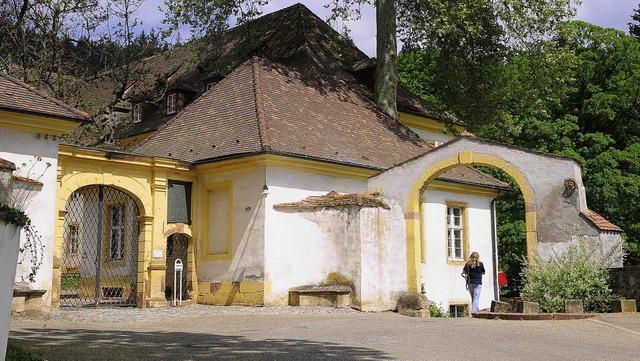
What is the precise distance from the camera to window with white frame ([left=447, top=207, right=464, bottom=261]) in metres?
23.7

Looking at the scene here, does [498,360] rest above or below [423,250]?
below

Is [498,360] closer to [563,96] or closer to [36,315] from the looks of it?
[36,315]

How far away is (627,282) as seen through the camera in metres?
15.3

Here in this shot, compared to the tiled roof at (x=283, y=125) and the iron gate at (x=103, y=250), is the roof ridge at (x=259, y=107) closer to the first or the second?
the tiled roof at (x=283, y=125)

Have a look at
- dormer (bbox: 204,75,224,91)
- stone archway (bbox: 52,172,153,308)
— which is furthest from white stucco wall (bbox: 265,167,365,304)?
dormer (bbox: 204,75,224,91)

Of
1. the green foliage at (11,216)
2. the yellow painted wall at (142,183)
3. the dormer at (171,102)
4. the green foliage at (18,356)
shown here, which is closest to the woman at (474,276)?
the yellow painted wall at (142,183)

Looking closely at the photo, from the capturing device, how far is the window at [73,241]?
2289 centimetres

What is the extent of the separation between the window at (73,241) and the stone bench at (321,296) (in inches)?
320

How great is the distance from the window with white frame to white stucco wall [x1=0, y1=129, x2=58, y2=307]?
40.2 ft

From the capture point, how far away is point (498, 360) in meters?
8.62

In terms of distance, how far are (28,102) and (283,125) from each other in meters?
6.43

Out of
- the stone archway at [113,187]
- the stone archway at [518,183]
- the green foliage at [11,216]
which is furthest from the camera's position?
the stone archway at [113,187]

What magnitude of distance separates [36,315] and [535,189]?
401 inches

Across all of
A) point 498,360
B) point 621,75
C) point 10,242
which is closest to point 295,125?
point 498,360
